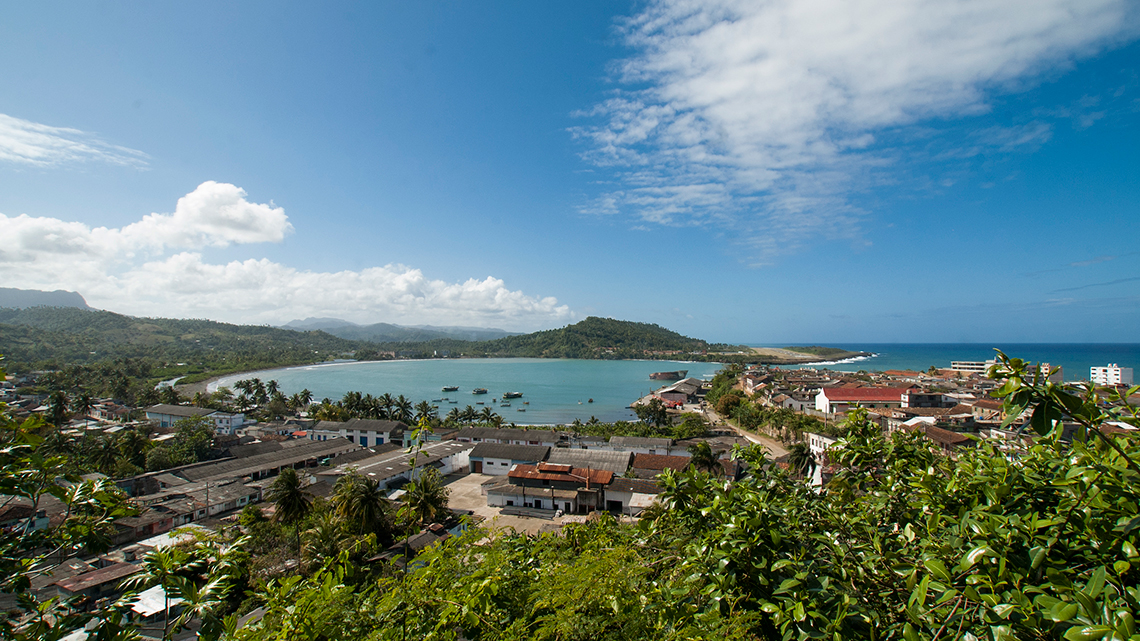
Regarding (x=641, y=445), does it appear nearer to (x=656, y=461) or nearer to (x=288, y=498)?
(x=656, y=461)

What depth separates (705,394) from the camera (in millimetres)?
51219

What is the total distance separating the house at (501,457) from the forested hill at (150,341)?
62.4 m

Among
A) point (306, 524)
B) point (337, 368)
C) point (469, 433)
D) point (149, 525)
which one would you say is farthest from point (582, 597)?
point (337, 368)

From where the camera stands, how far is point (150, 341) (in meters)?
92.3

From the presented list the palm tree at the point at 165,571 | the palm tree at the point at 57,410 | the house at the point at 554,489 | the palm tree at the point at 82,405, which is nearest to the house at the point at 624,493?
the house at the point at 554,489

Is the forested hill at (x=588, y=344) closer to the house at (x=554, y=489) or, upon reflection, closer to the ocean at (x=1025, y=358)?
Answer: the ocean at (x=1025, y=358)

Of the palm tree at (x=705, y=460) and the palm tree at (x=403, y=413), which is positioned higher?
the palm tree at (x=705, y=460)

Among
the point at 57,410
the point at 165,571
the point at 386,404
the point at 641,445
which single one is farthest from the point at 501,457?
the point at 57,410

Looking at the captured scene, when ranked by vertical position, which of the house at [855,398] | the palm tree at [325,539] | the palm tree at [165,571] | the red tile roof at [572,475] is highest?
the palm tree at [165,571]

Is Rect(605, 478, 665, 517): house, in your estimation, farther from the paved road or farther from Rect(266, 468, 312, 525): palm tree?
Rect(266, 468, 312, 525): palm tree

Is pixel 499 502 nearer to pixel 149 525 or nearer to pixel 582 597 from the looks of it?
pixel 149 525

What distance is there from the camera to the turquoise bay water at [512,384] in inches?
1804

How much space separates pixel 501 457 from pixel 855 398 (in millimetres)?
25794

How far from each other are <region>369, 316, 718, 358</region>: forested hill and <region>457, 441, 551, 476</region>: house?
92839 mm
